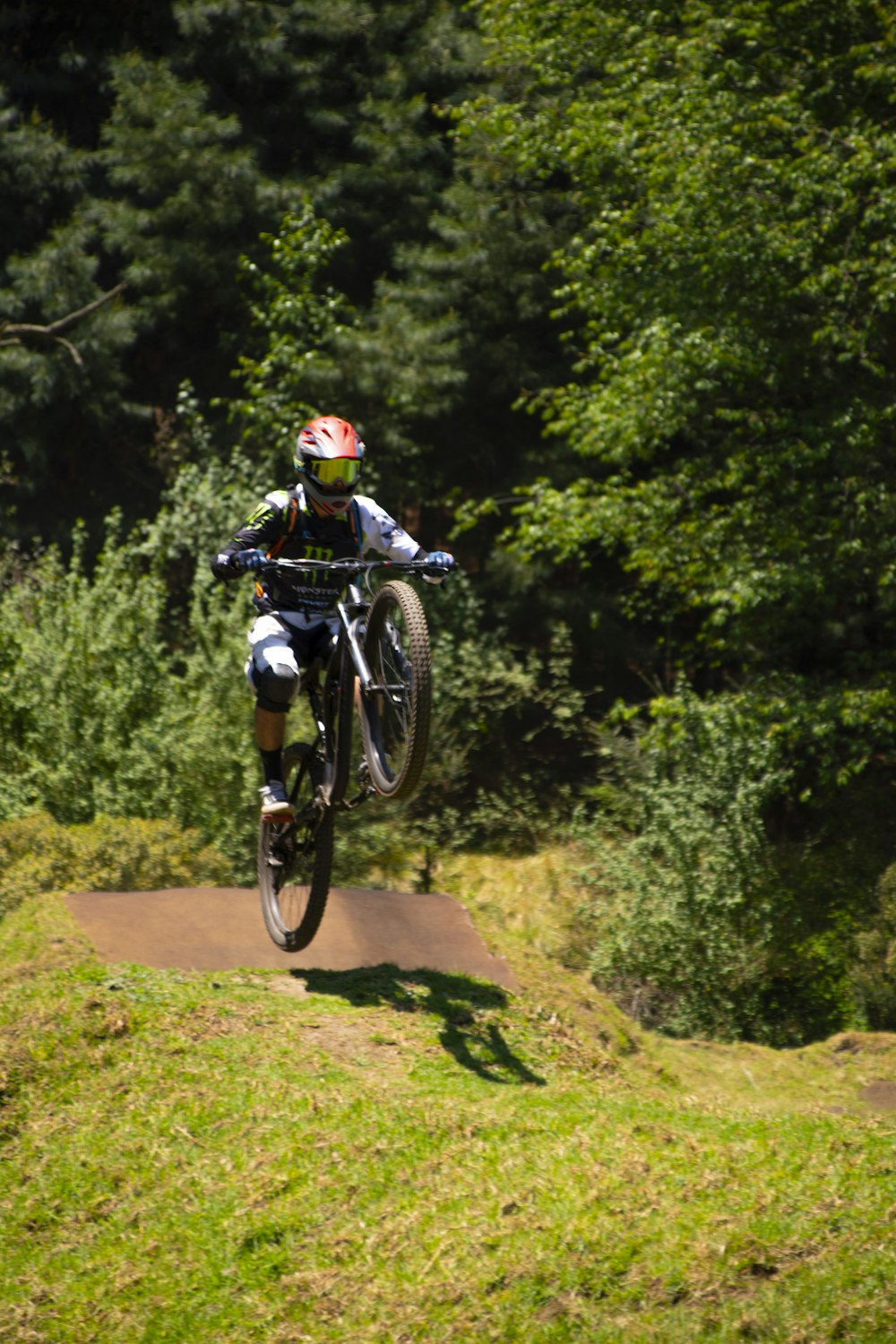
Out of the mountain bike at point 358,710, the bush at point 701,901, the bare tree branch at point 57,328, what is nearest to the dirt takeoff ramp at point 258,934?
the mountain bike at point 358,710

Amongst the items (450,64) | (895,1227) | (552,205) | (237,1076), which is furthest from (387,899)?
(450,64)

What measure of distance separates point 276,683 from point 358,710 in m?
0.60

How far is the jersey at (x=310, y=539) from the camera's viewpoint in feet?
25.3

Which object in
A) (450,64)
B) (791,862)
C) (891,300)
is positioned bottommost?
(791,862)

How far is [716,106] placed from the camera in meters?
15.0

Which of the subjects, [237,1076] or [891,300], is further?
[891,300]

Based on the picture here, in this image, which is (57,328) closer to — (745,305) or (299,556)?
(745,305)

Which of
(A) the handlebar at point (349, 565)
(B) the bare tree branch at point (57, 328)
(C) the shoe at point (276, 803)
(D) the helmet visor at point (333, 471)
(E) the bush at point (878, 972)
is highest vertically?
(B) the bare tree branch at point (57, 328)

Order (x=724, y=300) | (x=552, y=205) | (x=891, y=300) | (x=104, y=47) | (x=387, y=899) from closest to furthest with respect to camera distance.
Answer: (x=387, y=899) → (x=891, y=300) → (x=724, y=300) → (x=552, y=205) → (x=104, y=47)

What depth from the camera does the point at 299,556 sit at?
7809 millimetres

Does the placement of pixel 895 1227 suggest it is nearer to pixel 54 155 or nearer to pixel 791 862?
pixel 791 862

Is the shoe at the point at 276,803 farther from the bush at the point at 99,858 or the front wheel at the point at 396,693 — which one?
the bush at the point at 99,858

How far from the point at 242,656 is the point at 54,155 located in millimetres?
9602

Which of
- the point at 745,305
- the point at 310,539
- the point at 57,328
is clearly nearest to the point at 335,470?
the point at 310,539
